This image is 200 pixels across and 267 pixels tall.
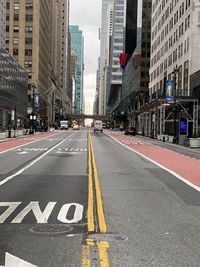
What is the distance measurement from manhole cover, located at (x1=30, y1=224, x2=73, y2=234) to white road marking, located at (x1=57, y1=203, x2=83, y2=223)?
1.74ft

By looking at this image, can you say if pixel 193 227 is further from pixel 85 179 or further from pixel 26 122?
pixel 26 122

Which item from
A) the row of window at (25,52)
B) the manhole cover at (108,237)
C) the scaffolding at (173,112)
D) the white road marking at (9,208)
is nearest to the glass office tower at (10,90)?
the scaffolding at (173,112)

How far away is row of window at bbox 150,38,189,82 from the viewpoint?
73131 millimetres

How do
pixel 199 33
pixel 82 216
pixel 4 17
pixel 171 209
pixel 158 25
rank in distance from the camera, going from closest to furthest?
pixel 82 216 < pixel 171 209 < pixel 199 33 < pixel 158 25 < pixel 4 17

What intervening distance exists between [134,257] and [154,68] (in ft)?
334

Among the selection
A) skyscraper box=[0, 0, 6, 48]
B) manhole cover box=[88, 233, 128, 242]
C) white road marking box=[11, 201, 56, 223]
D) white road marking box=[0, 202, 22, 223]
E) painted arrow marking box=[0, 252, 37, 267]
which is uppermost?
skyscraper box=[0, 0, 6, 48]

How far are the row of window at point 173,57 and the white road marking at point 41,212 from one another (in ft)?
210

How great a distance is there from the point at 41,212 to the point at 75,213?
0.70 meters

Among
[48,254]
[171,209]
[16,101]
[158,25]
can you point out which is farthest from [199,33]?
[48,254]

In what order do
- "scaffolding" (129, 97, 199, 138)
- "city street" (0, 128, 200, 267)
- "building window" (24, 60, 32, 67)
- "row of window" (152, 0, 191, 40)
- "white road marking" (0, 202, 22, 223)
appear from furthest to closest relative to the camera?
"building window" (24, 60, 32, 67) → "row of window" (152, 0, 191, 40) → "scaffolding" (129, 97, 199, 138) → "white road marking" (0, 202, 22, 223) → "city street" (0, 128, 200, 267)

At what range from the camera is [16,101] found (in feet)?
363

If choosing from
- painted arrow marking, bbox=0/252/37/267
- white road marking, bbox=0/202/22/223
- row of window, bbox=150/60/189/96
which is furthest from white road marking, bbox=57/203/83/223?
row of window, bbox=150/60/189/96

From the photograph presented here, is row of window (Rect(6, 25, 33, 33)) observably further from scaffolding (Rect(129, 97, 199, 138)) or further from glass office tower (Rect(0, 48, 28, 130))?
scaffolding (Rect(129, 97, 199, 138))

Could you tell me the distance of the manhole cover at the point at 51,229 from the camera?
807cm
